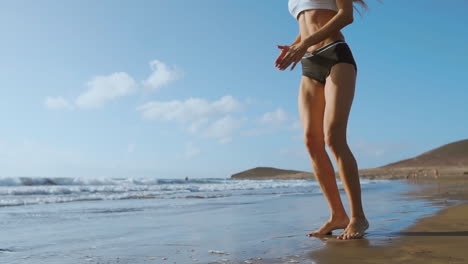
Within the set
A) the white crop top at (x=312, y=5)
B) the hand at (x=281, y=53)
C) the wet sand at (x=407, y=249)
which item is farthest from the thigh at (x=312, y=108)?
the wet sand at (x=407, y=249)

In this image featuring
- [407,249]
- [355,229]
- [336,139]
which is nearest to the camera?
[407,249]

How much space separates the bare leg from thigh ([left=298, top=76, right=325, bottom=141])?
0.74ft

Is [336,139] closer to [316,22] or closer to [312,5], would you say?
[316,22]

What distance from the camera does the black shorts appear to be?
2881mm

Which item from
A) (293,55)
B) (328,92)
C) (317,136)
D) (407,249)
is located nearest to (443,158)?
(317,136)

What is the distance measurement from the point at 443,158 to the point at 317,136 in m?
56.0

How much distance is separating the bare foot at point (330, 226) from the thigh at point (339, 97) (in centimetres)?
62

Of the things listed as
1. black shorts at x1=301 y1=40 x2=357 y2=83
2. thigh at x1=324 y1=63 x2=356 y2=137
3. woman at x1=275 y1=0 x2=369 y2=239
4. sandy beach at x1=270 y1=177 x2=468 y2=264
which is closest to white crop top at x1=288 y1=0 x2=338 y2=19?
woman at x1=275 y1=0 x2=369 y2=239

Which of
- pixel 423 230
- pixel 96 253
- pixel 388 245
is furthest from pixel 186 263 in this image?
pixel 423 230

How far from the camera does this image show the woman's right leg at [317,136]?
3.09 meters

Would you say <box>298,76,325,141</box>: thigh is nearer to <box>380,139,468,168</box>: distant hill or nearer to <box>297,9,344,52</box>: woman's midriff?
<box>297,9,344,52</box>: woman's midriff

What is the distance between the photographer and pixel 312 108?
310cm

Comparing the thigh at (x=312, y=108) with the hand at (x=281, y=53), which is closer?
the hand at (x=281, y=53)

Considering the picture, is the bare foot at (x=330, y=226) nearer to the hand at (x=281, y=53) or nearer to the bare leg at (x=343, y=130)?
the bare leg at (x=343, y=130)
